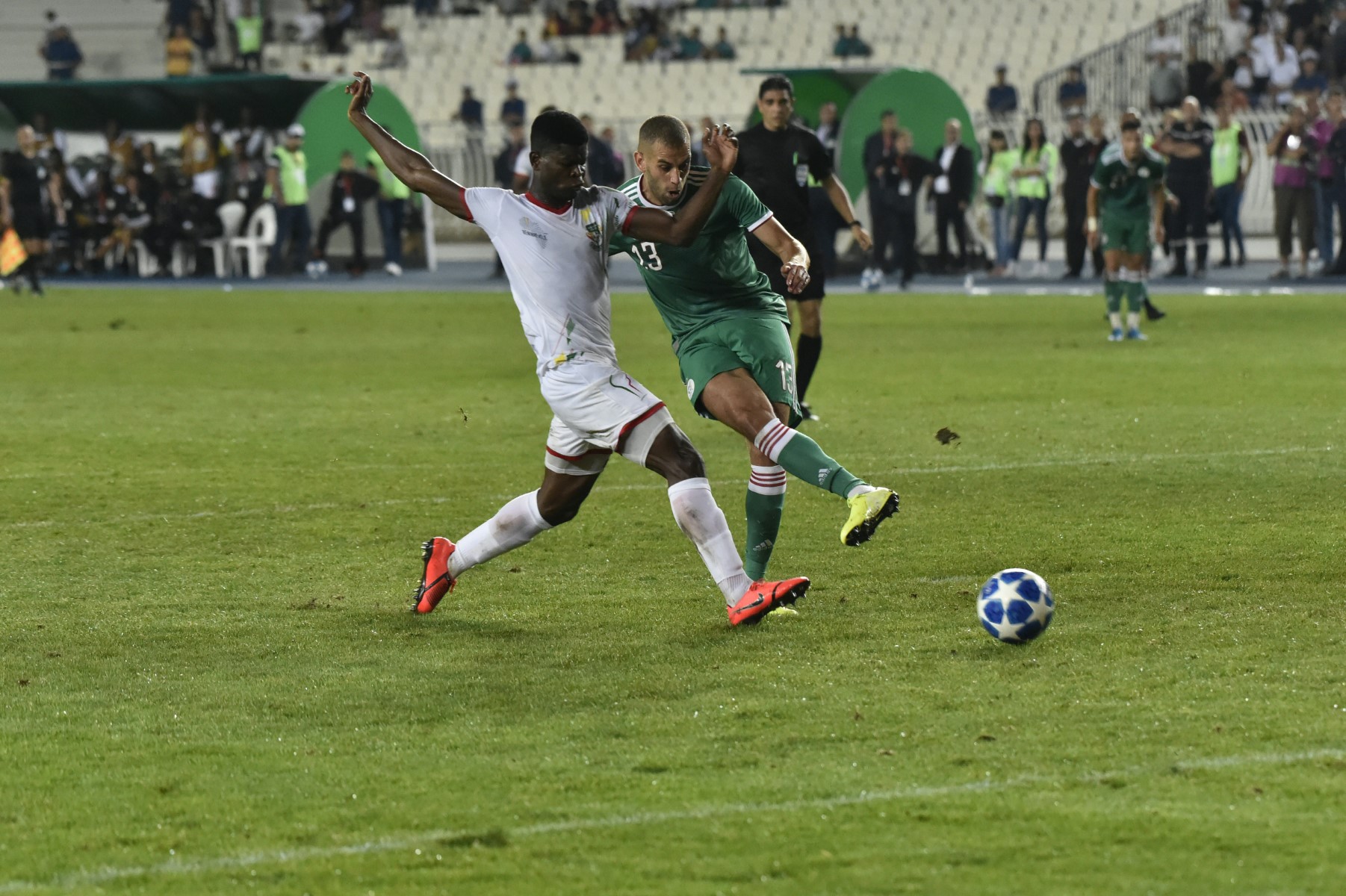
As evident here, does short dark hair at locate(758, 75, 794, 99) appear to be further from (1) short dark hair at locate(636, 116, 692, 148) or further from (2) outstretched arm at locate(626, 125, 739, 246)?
(2) outstretched arm at locate(626, 125, 739, 246)

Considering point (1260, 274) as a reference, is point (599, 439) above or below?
above

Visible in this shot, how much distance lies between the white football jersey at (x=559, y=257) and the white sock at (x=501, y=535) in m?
0.61

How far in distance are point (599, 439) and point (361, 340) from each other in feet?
44.0

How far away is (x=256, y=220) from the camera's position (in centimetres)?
3127

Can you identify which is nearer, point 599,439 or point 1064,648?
point 1064,648

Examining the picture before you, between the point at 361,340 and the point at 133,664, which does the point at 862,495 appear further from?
the point at 361,340

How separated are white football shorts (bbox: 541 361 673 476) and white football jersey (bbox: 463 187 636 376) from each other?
A: 56 mm

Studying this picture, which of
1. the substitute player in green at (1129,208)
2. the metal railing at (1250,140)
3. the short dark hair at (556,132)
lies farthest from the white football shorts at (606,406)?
the metal railing at (1250,140)

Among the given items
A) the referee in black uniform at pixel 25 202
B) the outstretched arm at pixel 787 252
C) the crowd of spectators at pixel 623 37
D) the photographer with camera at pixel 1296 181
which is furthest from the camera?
the crowd of spectators at pixel 623 37

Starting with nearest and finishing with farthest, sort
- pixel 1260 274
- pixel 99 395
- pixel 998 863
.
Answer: pixel 998 863, pixel 99 395, pixel 1260 274

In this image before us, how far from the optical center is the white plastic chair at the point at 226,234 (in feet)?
102

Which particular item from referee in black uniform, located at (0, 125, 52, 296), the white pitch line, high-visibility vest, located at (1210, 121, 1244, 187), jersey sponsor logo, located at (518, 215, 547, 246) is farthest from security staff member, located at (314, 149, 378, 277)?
the white pitch line

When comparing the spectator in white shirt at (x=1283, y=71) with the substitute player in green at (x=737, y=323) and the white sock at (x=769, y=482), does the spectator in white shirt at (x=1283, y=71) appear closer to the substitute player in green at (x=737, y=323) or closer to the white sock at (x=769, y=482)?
the substitute player in green at (x=737, y=323)

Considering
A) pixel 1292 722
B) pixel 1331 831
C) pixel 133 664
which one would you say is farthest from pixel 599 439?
pixel 1331 831
